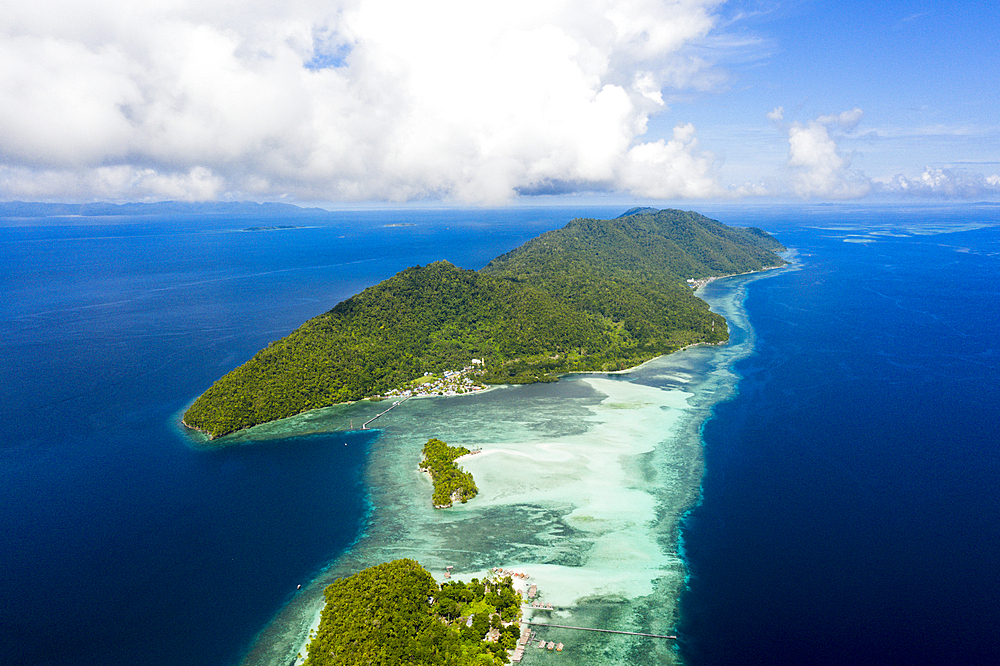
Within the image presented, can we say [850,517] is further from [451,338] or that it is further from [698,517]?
[451,338]

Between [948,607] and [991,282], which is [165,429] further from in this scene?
[991,282]

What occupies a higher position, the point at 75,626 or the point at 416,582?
the point at 416,582

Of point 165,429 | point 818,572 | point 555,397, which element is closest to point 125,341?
point 165,429

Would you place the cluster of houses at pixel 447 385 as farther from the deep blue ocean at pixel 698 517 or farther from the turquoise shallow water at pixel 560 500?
the deep blue ocean at pixel 698 517

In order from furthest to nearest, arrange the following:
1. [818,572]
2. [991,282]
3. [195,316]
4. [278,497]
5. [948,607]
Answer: [991,282] < [195,316] < [278,497] < [818,572] < [948,607]

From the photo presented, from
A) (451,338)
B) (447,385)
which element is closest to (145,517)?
(447,385)

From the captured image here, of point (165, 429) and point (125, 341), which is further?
point (125, 341)

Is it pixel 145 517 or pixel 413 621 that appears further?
pixel 145 517
